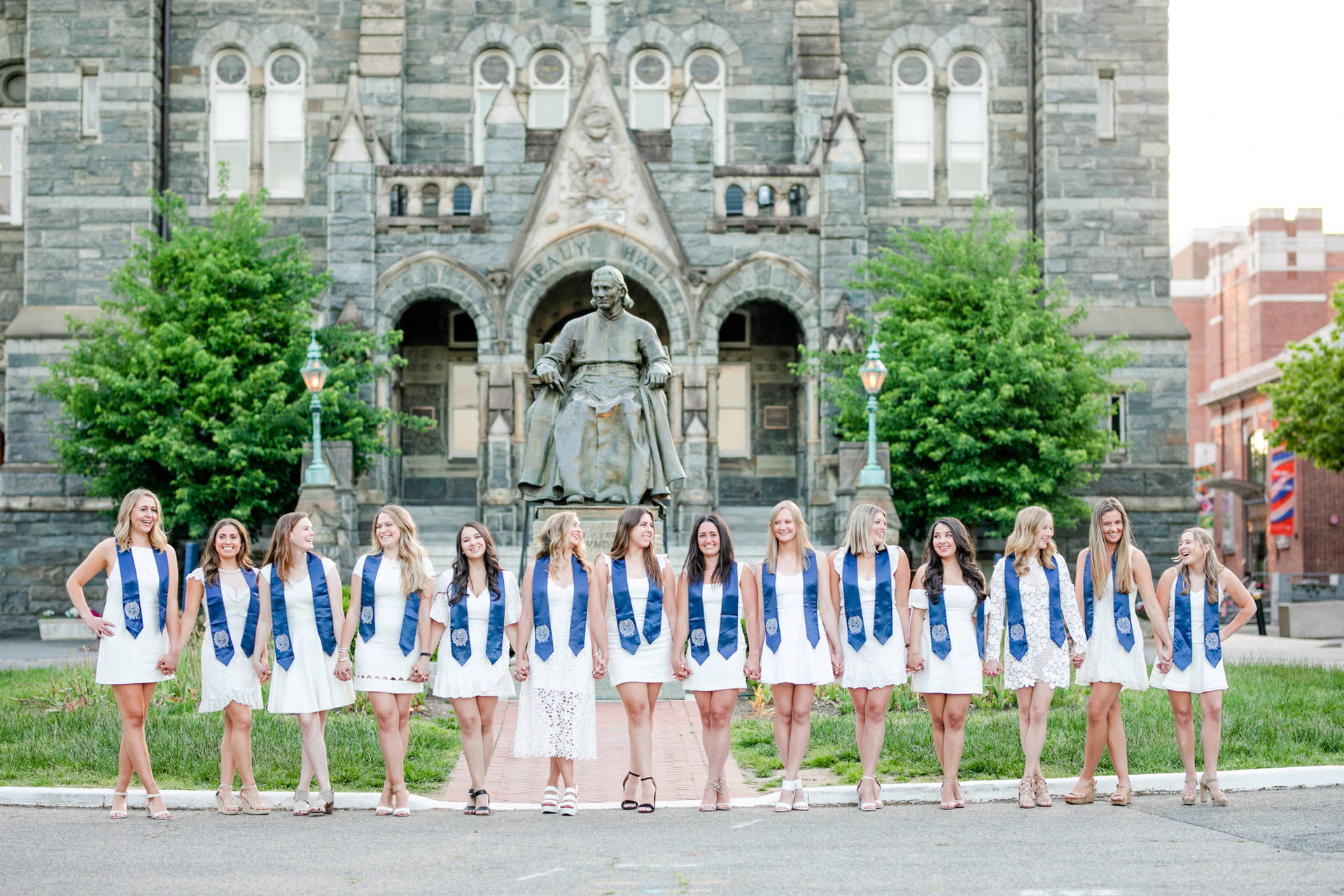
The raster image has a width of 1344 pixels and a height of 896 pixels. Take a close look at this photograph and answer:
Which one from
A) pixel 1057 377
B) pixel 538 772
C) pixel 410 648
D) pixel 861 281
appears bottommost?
pixel 538 772

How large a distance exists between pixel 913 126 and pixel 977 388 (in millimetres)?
6549

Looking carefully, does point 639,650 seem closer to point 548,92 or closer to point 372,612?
point 372,612

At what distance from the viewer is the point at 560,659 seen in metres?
9.41

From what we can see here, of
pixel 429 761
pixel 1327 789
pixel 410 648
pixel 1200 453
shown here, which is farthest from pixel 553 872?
pixel 1200 453

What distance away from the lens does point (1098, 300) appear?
2669 centimetres

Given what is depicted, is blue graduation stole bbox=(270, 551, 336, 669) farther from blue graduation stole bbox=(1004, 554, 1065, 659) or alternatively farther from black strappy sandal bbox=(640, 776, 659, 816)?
blue graduation stole bbox=(1004, 554, 1065, 659)

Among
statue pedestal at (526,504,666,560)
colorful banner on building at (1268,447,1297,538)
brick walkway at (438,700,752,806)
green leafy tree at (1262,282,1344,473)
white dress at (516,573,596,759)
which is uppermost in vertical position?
green leafy tree at (1262,282,1344,473)

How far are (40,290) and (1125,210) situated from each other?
18.2 m

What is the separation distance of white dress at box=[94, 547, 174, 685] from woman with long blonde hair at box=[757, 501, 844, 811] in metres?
3.63

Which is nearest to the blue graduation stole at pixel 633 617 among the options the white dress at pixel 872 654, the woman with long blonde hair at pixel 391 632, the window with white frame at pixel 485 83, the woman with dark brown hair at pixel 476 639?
the woman with dark brown hair at pixel 476 639

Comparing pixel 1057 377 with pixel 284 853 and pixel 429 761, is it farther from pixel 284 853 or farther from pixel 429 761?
pixel 284 853

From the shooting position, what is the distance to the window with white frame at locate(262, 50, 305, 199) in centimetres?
2739

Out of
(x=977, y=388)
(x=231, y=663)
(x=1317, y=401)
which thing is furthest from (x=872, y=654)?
(x=1317, y=401)

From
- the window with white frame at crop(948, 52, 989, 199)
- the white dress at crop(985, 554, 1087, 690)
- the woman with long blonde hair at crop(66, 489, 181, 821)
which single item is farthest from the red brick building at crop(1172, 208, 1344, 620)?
the woman with long blonde hair at crop(66, 489, 181, 821)
